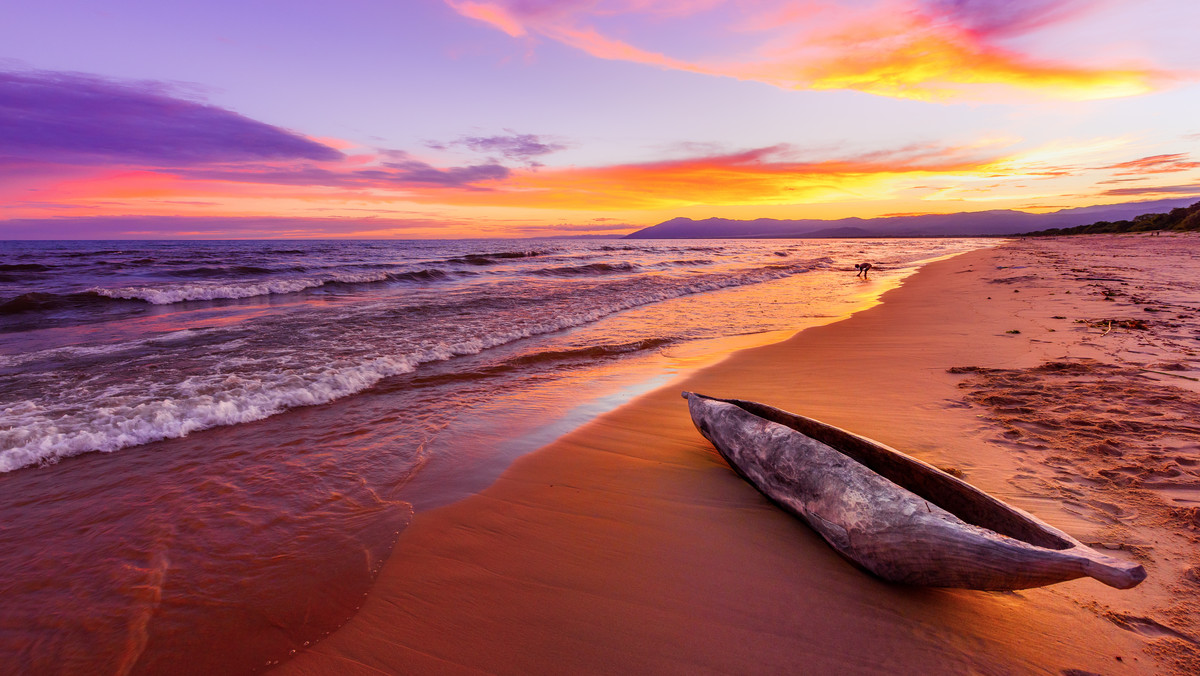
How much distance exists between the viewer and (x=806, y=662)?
2.09 meters

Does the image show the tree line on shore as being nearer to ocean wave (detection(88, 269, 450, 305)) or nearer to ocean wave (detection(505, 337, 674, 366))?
ocean wave (detection(505, 337, 674, 366))

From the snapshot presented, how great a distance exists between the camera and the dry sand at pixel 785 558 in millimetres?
2117

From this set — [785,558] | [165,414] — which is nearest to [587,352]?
[165,414]

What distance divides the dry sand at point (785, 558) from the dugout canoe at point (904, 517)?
0.19m

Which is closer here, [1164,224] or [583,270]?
[583,270]

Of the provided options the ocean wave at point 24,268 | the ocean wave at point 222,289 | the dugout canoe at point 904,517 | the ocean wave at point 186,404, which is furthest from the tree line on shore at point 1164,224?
the ocean wave at point 24,268

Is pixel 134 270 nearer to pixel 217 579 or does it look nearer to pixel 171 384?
pixel 171 384

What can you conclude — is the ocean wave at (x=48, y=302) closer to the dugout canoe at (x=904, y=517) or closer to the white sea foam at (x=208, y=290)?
the white sea foam at (x=208, y=290)

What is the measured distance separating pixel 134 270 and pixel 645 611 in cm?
3600

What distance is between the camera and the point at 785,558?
9.12 ft

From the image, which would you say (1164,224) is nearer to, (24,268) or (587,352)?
(587,352)

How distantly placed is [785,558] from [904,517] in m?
0.73

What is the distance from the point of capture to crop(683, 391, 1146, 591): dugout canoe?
194 centimetres

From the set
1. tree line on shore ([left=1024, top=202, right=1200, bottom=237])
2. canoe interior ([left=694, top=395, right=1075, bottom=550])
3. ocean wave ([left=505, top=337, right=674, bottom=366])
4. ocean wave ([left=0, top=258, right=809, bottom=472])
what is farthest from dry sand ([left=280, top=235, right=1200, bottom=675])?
tree line on shore ([left=1024, top=202, right=1200, bottom=237])
